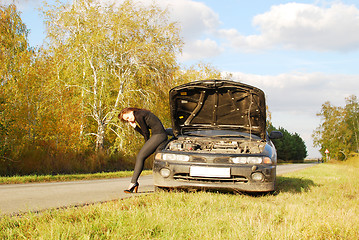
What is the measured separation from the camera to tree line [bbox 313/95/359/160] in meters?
76.5

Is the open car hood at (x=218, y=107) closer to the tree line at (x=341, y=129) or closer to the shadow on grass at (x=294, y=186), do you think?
the shadow on grass at (x=294, y=186)

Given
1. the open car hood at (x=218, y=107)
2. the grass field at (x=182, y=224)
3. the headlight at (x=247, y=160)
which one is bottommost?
the grass field at (x=182, y=224)

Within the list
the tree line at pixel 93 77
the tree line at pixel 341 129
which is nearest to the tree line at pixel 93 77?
the tree line at pixel 93 77

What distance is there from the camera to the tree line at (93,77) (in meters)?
18.4

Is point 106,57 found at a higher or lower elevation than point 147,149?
higher

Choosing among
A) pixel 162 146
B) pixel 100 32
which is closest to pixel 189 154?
pixel 162 146

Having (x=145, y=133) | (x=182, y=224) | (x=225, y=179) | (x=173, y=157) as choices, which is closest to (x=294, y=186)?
(x=225, y=179)

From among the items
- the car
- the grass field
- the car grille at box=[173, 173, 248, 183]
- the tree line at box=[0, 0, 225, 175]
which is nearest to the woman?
the car

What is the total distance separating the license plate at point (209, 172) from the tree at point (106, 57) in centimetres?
1612

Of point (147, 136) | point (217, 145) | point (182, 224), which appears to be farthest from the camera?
point (147, 136)

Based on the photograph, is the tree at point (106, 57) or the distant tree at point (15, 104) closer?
the distant tree at point (15, 104)

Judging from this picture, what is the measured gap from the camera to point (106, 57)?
24.1m

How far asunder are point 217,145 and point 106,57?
18.5 meters

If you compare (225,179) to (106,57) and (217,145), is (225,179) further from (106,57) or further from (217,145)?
(106,57)
